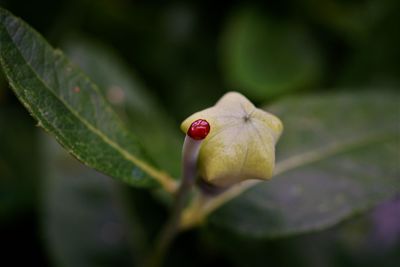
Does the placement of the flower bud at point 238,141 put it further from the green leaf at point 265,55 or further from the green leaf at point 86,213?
the green leaf at point 265,55

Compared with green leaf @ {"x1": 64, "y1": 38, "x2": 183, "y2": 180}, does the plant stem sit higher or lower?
lower

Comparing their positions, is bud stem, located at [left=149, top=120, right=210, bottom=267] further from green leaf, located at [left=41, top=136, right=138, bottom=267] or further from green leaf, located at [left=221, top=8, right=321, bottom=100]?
green leaf, located at [left=221, top=8, right=321, bottom=100]

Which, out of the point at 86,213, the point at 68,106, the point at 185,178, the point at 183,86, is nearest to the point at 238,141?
the point at 185,178

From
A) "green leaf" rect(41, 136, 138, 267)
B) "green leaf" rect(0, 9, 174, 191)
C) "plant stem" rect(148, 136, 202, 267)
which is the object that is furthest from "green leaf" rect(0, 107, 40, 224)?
"green leaf" rect(0, 9, 174, 191)

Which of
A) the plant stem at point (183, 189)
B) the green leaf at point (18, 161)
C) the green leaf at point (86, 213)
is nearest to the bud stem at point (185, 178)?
the plant stem at point (183, 189)

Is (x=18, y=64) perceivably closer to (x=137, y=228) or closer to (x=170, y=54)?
(x=137, y=228)

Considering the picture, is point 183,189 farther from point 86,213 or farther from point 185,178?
point 86,213
